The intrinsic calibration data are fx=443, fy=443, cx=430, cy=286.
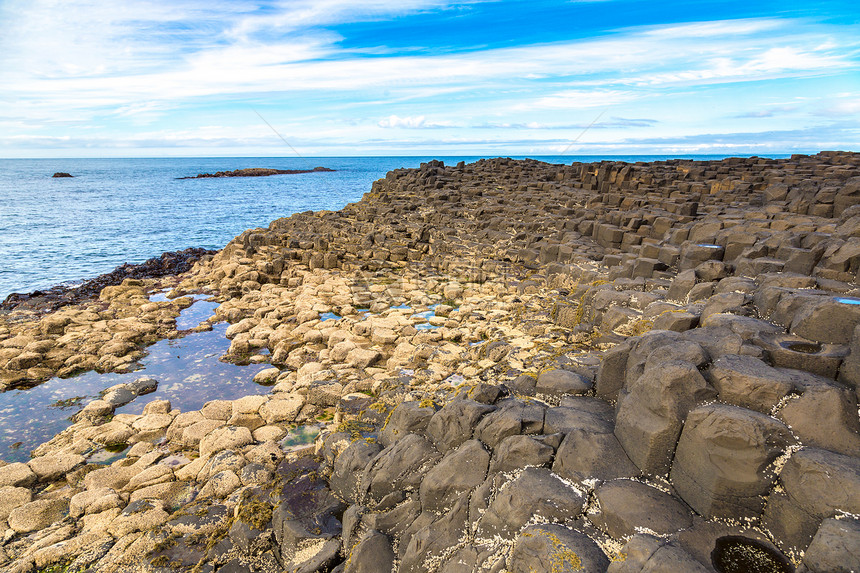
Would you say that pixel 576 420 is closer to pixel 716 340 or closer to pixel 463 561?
pixel 716 340

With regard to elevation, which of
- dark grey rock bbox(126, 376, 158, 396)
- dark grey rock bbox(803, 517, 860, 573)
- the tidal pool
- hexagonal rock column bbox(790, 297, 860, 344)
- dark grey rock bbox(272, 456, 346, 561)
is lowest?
the tidal pool

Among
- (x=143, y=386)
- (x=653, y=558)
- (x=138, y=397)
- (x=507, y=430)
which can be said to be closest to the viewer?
(x=653, y=558)

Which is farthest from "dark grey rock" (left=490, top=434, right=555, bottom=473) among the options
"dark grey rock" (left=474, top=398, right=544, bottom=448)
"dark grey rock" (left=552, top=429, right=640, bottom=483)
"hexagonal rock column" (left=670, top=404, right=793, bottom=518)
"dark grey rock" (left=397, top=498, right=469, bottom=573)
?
"hexagonal rock column" (left=670, top=404, right=793, bottom=518)

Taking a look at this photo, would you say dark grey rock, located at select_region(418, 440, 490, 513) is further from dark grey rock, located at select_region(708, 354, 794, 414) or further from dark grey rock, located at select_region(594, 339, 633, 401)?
dark grey rock, located at select_region(708, 354, 794, 414)

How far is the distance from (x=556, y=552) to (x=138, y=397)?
9.83m

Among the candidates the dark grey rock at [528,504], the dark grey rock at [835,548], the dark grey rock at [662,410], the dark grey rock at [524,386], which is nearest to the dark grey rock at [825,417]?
the dark grey rock at [662,410]

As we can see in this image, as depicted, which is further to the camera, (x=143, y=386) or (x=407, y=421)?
(x=143, y=386)

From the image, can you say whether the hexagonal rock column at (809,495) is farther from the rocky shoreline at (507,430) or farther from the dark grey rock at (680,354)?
the dark grey rock at (680,354)

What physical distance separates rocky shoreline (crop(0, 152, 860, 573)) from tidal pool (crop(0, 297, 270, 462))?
504 mm

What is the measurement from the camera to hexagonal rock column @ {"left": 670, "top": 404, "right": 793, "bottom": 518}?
3.55m

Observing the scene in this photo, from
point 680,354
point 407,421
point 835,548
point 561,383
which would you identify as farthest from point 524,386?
point 835,548

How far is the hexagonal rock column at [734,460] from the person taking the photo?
3551 millimetres

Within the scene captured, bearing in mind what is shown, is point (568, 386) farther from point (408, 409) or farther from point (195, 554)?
point (195, 554)

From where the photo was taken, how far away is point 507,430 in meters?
5.17
